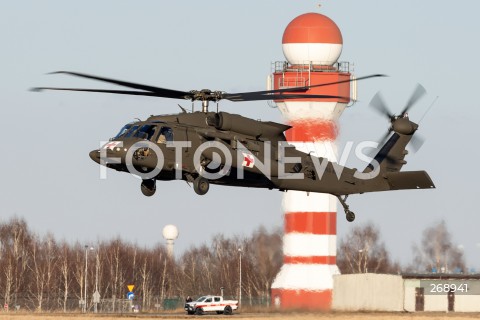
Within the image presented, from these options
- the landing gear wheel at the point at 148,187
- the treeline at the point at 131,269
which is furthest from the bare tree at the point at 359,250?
the landing gear wheel at the point at 148,187

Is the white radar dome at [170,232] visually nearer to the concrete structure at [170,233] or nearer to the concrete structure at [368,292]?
the concrete structure at [170,233]

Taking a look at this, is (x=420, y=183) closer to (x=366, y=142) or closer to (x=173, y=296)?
(x=366, y=142)

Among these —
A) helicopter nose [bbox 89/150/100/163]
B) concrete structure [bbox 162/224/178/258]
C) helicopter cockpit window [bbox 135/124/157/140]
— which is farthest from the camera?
concrete structure [bbox 162/224/178/258]

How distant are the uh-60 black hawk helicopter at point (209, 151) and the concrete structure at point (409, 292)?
2304cm

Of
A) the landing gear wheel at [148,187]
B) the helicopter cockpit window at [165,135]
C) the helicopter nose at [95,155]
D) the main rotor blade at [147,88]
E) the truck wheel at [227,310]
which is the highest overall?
the main rotor blade at [147,88]

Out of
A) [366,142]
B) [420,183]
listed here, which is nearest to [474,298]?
[366,142]

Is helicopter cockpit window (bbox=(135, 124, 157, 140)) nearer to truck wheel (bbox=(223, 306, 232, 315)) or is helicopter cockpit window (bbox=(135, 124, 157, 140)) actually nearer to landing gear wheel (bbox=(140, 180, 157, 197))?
landing gear wheel (bbox=(140, 180, 157, 197))

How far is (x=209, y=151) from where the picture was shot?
49.7 meters

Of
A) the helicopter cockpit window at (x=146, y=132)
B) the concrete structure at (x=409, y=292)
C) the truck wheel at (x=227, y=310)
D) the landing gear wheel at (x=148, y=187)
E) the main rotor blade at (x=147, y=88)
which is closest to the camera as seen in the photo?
the main rotor blade at (x=147, y=88)

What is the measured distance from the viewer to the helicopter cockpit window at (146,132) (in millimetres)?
48781

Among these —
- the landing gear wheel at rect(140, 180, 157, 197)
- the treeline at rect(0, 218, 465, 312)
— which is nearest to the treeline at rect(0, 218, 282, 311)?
the treeline at rect(0, 218, 465, 312)

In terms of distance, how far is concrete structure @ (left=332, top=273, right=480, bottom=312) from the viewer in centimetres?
7769

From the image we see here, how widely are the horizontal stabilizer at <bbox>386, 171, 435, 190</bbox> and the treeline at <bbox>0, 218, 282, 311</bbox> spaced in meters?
35.7

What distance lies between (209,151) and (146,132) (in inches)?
96.9
